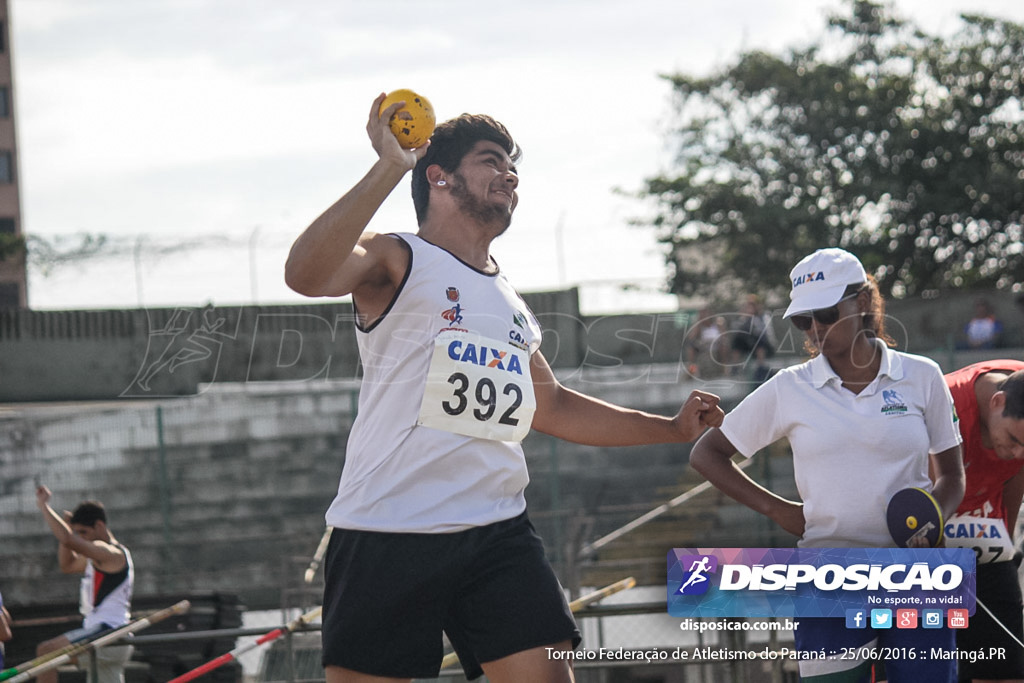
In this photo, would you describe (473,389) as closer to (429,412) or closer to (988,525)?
(429,412)

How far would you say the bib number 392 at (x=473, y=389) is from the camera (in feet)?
10.2

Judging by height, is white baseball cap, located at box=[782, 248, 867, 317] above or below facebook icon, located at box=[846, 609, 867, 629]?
above

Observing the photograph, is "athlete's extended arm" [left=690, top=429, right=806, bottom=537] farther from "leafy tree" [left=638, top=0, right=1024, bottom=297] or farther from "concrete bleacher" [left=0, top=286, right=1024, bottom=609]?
"leafy tree" [left=638, top=0, right=1024, bottom=297]

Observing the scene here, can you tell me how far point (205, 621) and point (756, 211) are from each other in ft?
57.7

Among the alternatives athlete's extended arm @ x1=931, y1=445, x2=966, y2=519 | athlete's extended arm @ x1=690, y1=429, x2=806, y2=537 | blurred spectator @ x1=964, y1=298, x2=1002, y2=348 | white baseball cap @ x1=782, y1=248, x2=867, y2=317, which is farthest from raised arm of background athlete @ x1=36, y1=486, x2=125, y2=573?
blurred spectator @ x1=964, y1=298, x2=1002, y2=348

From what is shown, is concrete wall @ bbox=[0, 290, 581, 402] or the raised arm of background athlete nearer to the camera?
the raised arm of background athlete

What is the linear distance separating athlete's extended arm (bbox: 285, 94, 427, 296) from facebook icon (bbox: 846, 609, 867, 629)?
5.83 ft

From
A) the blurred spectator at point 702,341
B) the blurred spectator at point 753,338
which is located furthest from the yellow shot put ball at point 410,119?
the blurred spectator at point 702,341

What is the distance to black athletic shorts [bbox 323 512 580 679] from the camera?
3041 mm

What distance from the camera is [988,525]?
3953 mm

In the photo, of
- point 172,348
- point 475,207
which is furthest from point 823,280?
point 172,348

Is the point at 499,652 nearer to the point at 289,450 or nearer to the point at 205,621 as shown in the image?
the point at 205,621

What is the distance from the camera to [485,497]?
10.4 ft

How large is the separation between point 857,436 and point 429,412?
1.35 metres
